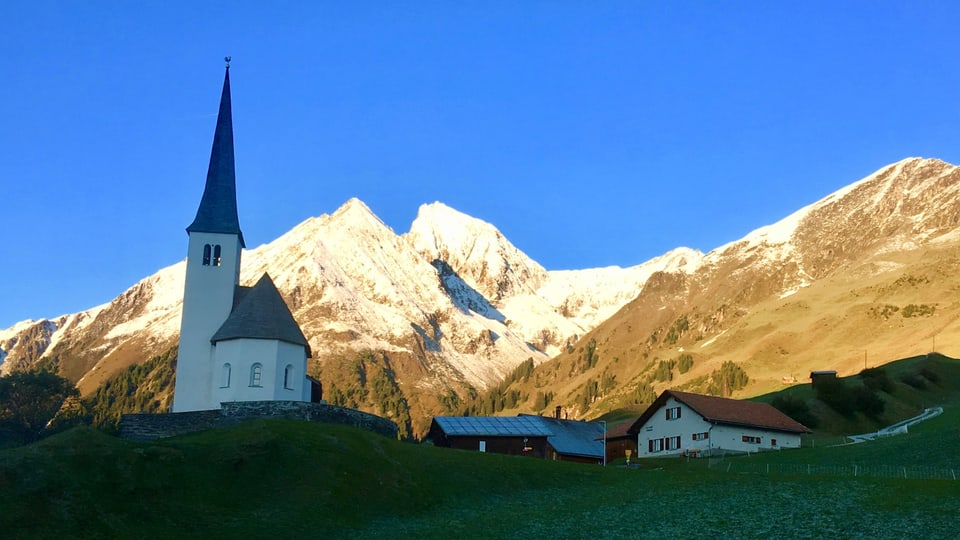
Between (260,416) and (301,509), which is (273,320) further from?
(301,509)

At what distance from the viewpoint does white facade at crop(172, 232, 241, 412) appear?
8981cm

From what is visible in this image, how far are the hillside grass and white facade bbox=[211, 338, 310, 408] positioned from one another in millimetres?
17480

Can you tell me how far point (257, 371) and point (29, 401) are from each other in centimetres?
7457

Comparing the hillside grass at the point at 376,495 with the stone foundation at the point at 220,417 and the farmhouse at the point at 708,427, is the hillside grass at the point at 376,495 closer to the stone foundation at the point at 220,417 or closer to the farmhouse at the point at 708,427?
the stone foundation at the point at 220,417

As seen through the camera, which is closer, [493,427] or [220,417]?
[220,417]

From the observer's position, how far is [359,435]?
233 ft

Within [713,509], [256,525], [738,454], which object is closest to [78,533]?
[256,525]

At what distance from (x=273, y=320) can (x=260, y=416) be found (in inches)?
589

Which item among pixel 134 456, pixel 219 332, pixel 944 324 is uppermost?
pixel 944 324

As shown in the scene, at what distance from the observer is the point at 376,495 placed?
5978 cm

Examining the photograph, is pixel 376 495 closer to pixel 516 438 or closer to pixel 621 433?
pixel 516 438

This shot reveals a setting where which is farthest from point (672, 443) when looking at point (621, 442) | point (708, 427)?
point (621, 442)

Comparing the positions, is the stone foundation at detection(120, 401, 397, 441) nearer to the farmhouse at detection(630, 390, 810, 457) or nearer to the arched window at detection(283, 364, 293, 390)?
the arched window at detection(283, 364, 293, 390)

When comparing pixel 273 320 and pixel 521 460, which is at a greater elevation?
pixel 273 320
